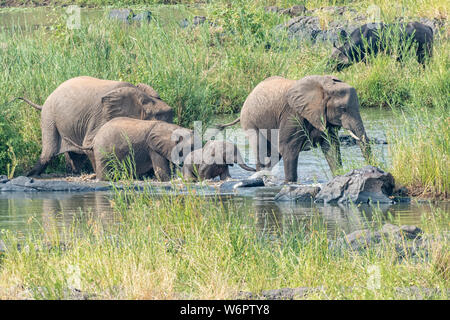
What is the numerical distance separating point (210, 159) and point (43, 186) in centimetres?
205

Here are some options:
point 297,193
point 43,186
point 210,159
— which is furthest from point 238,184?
point 43,186

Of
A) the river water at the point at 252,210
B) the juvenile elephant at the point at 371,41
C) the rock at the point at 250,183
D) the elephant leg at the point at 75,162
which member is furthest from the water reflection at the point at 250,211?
the juvenile elephant at the point at 371,41

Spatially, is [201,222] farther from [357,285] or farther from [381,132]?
[381,132]

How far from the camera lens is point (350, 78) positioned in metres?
19.2

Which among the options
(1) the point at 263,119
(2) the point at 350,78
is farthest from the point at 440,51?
(1) the point at 263,119

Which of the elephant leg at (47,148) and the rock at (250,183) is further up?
the elephant leg at (47,148)

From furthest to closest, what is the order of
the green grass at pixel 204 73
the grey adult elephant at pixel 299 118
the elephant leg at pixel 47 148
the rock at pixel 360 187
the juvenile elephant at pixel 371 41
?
the juvenile elephant at pixel 371 41 < the elephant leg at pixel 47 148 < the grey adult elephant at pixel 299 118 < the green grass at pixel 204 73 < the rock at pixel 360 187

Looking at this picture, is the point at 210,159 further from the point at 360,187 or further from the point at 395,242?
the point at 395,242

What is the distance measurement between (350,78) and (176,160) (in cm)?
817

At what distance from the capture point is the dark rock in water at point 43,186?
11.6 metres

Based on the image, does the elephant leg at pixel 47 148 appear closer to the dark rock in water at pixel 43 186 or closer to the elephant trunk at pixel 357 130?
the dark rock in water at pixel 43 186

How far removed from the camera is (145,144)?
468 inches

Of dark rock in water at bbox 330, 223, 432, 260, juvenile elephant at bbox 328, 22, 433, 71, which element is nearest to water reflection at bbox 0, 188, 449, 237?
dark rock in water at bbox 330, 223, 432, 260

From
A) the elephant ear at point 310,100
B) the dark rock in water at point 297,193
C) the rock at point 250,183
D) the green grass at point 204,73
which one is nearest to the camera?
the dark rock in water at point 297,193
